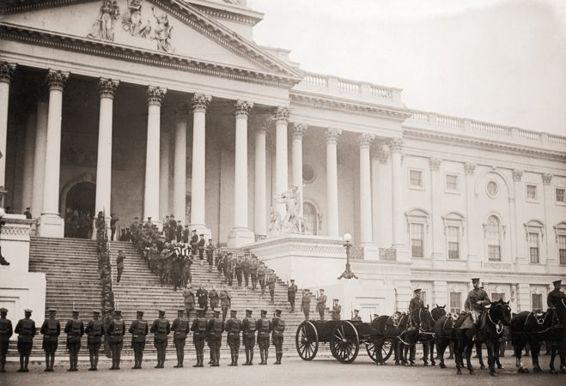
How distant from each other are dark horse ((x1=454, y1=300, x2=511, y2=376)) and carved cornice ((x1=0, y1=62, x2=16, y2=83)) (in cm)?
2678

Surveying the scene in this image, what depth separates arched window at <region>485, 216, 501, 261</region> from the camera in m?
57.4

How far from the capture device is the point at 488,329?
717 inches

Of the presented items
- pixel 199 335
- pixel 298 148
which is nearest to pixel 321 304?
pixel 199 335

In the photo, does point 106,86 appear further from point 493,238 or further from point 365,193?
point 493,238

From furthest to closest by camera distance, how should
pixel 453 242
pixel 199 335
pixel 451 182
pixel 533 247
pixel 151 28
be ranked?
pixel 533 247 < pixel 451 182 < pixel 453 242 < pixel 151 28 < pixel 199 335

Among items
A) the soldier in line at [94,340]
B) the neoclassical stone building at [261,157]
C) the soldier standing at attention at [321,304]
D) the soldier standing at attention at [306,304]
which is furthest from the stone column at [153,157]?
the soldier in line at [94,340]

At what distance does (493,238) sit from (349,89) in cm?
1730

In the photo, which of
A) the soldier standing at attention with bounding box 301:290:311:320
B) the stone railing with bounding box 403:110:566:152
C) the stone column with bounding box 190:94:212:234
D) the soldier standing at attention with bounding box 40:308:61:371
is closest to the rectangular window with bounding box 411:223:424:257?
the stone railing with bounding box 403:110:566:152

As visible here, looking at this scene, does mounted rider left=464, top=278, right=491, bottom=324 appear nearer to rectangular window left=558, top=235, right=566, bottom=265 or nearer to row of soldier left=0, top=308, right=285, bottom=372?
row of soldier left=0, top=308, right=285, bottom=372

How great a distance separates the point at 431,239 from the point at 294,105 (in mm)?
15155

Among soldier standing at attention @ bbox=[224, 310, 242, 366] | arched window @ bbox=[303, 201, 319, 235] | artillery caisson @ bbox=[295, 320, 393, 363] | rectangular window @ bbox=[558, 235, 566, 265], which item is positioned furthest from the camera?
rectangular window @ bbox=[558, 235, 566, 265]

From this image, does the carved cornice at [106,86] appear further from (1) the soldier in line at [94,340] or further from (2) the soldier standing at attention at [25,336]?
(2) the soldier standing at attention at [25,336]

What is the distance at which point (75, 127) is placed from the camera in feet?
150

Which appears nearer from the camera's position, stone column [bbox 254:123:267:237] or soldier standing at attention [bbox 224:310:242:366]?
soldier standing at attention [bbox 224:310:242:366]
